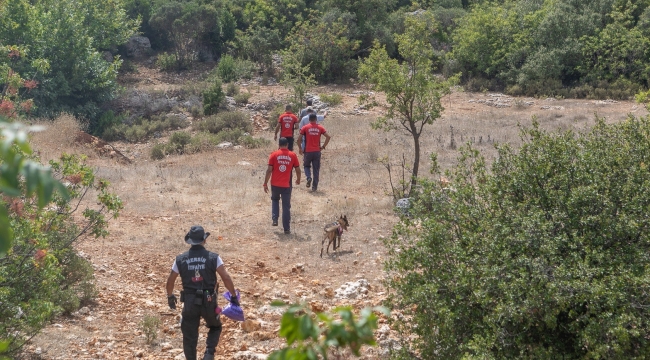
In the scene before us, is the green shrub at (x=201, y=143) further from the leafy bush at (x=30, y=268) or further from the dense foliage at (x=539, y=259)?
the dense foliage at (x=539, y=259)

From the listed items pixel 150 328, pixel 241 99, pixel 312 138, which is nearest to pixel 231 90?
pixel 241 99

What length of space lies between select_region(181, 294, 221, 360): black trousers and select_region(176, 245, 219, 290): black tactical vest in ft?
0.33

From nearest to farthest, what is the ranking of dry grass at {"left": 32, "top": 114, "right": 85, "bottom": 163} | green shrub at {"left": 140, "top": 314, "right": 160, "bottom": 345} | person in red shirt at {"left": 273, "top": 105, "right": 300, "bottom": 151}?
green shrub at {"left": 140, "top": 314, "right": 160, "bottom": 345} < person in red shirt at {"left": 273, "top": 105, "right": 300, "bottom": 151} < dry grass at {"left": 32, "top": 114, "right": 85, "bottom": 163}

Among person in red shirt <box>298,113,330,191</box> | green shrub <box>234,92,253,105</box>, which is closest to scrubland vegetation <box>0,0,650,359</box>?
person in red shirt <box>298,113,330,191</box>

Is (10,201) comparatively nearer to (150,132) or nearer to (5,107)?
(5,107)

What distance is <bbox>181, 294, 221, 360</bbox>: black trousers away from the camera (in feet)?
19.7

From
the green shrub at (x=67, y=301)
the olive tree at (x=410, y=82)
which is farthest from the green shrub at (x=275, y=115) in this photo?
the green shrub at (x=67, y=301)

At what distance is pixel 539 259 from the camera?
529cm

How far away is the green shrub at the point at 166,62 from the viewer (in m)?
30.1

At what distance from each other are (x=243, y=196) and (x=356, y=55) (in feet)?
61.5

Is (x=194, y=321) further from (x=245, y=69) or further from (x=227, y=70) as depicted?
(x=245, y=69)

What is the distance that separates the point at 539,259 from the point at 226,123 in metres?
17.4

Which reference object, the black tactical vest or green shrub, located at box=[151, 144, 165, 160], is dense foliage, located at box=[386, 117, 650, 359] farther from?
green shrub, located at box=[151, 144, 165, 160]

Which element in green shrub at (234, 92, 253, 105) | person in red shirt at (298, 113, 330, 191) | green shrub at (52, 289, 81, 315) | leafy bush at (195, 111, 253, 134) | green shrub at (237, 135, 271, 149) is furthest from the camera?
green shrub at (234, 92, 253, 105)
